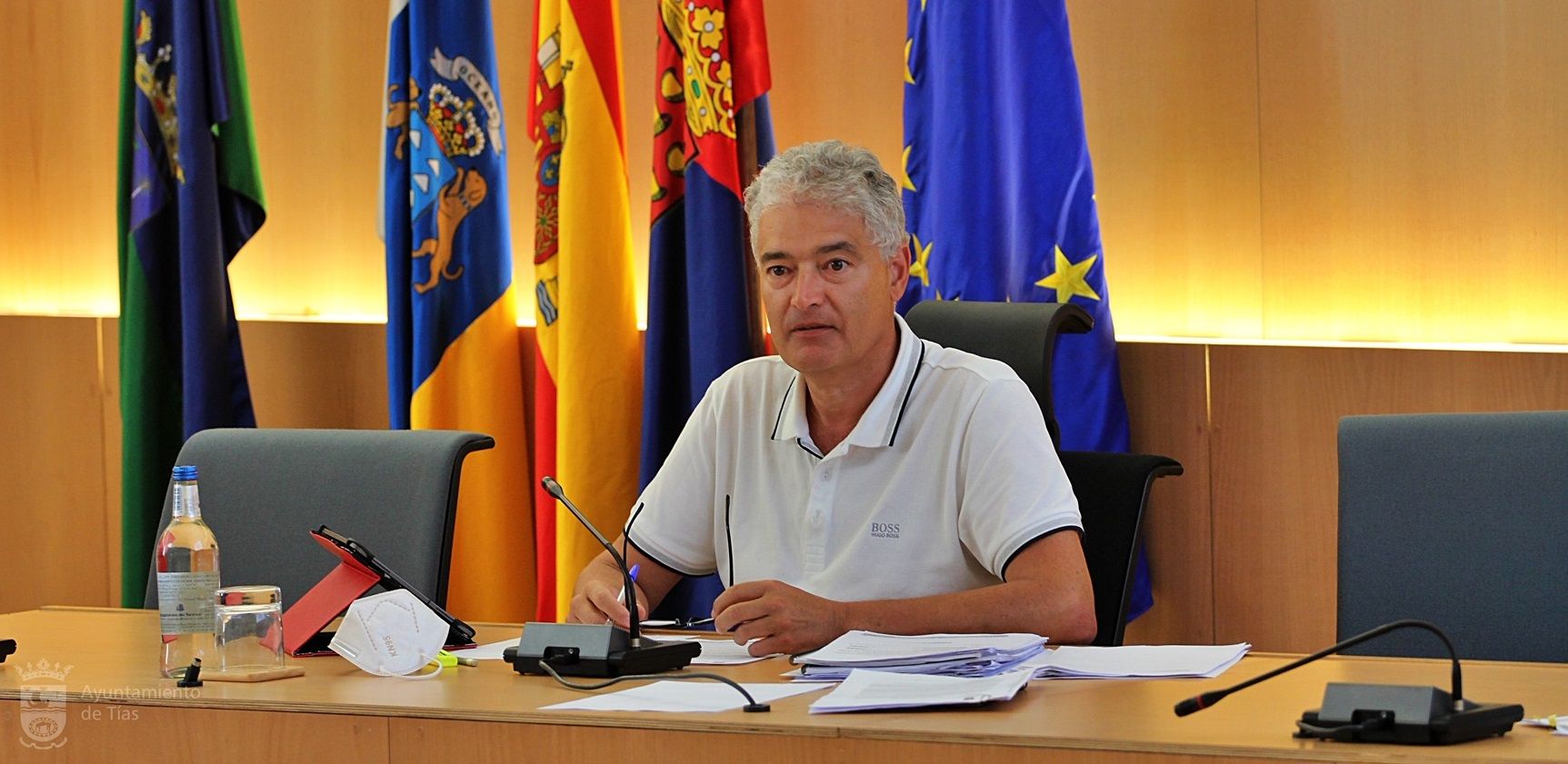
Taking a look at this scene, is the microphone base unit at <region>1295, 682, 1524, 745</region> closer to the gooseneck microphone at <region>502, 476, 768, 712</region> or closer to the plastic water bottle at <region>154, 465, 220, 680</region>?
the gooseneck microphone at <region>502, 476, 768, 712</region>

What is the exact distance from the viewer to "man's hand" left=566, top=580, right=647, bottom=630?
2045mm

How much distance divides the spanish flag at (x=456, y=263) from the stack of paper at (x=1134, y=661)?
2040 millimetres

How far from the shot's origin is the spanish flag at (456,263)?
3.61 metres

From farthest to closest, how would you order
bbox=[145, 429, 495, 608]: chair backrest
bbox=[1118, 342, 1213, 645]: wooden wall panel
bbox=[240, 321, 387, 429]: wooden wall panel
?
bbox=[240, 321, 387, 429]: wooden wall panel
bbox=[1118, 342, 1213, 645]: wooden wall panel
bbox=[145, 429, 495, 608]: chair backrest

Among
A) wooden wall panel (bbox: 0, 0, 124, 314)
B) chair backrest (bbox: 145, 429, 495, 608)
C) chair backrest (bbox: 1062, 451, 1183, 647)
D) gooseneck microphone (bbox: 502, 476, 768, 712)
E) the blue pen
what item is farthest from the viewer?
wooden wall panel (bbox: 0, 0, 124, 314)

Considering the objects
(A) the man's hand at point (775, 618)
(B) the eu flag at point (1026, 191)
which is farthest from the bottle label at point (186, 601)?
(B) the eu flag at point (1026, 191)

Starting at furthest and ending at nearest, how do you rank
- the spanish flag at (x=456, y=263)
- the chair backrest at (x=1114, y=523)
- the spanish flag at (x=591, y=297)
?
1. the spanish flag at (x=456, y=263)
2. the spanish flag at (x=591, y=297)
3. the chair backrest at (x=1114, y=523)

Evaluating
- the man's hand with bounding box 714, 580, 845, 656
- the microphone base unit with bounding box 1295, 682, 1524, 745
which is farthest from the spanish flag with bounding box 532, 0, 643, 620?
the microphone base unit with bounding box 1295, 682, 1524, 745

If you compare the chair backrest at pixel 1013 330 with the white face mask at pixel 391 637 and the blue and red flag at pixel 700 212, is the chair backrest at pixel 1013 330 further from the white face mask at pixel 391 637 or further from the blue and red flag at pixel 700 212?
the white face mask at pixel 391 637

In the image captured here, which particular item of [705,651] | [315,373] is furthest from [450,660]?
[315,373]

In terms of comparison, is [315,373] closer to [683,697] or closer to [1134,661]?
[683,697]

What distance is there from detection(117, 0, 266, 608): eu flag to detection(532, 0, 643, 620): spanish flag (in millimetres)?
823
